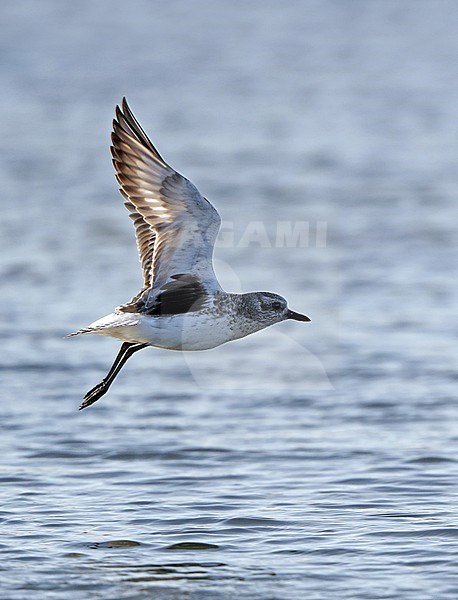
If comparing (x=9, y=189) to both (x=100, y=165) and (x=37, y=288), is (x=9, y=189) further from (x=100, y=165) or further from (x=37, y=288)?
(x=37, y=288)

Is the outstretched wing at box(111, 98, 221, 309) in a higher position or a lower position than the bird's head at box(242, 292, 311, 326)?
higher

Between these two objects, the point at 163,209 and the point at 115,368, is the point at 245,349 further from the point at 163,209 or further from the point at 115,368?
the point at 163,209

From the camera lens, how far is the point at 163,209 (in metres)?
9.11

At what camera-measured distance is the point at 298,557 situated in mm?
8383

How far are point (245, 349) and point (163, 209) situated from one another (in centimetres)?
506

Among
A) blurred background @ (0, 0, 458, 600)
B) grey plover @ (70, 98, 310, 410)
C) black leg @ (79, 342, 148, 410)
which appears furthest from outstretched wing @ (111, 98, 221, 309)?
blurred background @ (0, 0, 458, 600)

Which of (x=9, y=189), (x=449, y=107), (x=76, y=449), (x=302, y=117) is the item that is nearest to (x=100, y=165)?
(x=9, y=189)

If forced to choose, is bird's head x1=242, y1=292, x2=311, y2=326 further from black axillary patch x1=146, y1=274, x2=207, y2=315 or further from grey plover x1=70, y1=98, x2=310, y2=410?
black axillary patch x1=146, y1=274, x2=207, y2=315

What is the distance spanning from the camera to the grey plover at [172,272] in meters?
8.83

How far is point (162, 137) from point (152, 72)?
5.99 m

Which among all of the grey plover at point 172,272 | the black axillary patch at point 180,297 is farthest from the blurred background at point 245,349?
the black axillary patch at point 180,297

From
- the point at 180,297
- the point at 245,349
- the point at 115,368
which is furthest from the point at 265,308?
the point at 245,349

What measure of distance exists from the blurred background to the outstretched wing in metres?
1.68

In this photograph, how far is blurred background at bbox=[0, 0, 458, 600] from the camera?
336 inches
